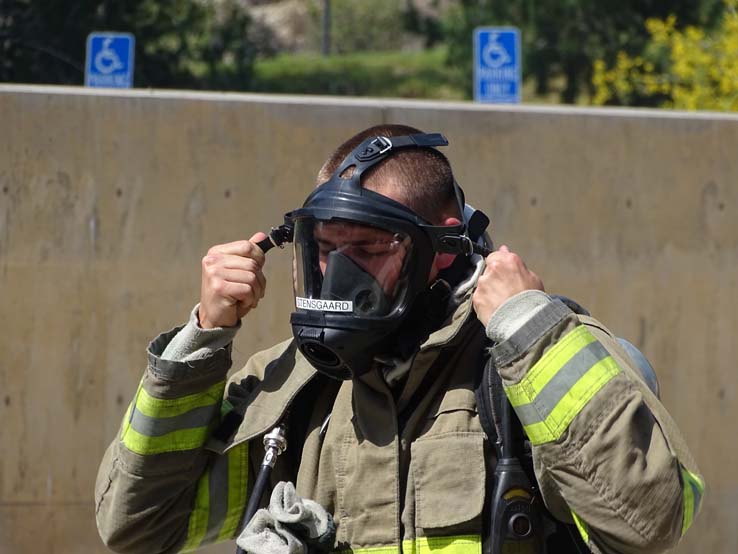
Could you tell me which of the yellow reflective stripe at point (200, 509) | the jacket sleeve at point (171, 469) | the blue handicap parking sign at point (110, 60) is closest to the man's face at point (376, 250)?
the jacket sleeve at point (171, 469)

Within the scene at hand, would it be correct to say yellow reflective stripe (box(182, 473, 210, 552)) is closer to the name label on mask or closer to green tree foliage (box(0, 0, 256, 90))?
the name label on mask

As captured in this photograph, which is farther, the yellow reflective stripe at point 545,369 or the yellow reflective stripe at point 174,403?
the yellow reflective stripe at point 174,403

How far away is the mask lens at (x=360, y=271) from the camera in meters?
2.33

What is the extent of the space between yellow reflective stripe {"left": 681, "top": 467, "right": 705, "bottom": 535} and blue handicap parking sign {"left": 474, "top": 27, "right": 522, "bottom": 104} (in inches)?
255

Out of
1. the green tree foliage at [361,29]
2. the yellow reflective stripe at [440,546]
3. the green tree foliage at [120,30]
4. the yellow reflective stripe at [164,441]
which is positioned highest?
the green tree foliage at [361,29]

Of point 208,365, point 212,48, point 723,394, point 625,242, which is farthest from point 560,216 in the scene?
point 212,48

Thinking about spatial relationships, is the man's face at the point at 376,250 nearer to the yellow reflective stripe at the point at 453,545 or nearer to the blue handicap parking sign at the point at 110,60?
the yellow reflective stripe at the point at 453,545

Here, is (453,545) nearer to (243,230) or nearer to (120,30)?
(243,230)

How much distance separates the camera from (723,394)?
189 inches

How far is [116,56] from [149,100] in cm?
447

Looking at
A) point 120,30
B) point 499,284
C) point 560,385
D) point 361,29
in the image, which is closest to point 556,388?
point 560,385

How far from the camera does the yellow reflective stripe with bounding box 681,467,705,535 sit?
6.94 feet

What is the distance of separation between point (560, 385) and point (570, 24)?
13.4 m

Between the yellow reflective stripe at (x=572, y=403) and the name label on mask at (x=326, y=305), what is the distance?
0.44 meters
